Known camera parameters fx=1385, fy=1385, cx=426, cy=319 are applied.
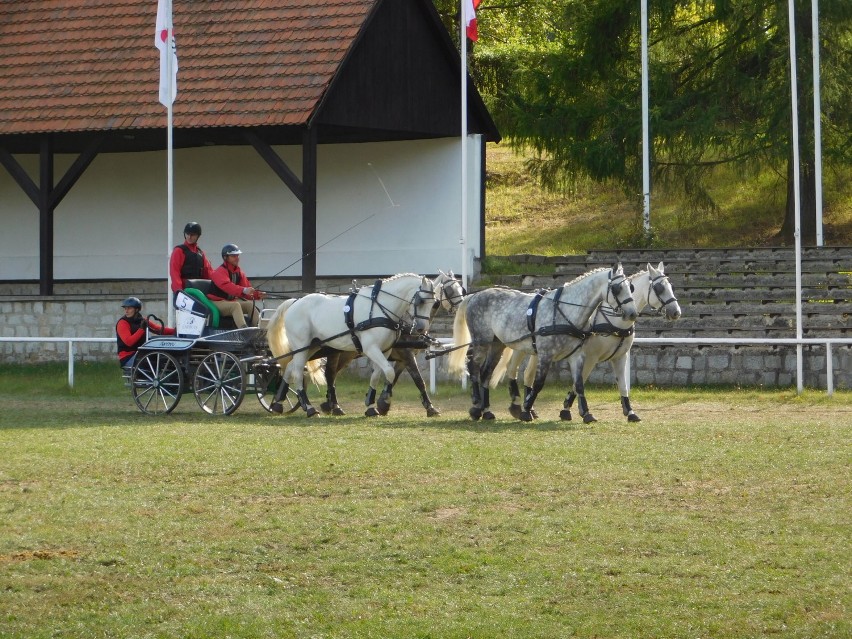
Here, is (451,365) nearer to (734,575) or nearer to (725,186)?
(734,575)

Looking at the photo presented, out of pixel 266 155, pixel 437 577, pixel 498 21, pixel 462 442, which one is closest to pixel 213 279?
pixel 462 442

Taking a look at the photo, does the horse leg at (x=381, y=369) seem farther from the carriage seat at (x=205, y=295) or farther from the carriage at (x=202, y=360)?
the carriage seat at (x=205, y=295)

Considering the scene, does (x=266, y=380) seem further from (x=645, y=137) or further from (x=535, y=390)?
(x=645, y=137)

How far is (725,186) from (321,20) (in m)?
15.7

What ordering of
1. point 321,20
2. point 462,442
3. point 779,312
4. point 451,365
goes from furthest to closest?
point 321,20
point 779,312
point 451,365
point 462,442

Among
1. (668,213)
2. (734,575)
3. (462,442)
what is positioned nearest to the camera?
(734,575)

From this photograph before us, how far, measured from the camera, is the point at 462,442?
12.6 metres

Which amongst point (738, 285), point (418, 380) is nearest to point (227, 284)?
point (418, 380)

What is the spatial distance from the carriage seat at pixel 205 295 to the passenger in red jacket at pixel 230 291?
65 millimetres

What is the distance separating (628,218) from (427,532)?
90.6 feet

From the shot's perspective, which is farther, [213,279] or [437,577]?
[213,279]

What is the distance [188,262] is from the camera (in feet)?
54.5

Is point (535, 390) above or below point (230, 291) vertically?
below

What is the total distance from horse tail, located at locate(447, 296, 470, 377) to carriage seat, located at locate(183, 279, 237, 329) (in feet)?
8.77
